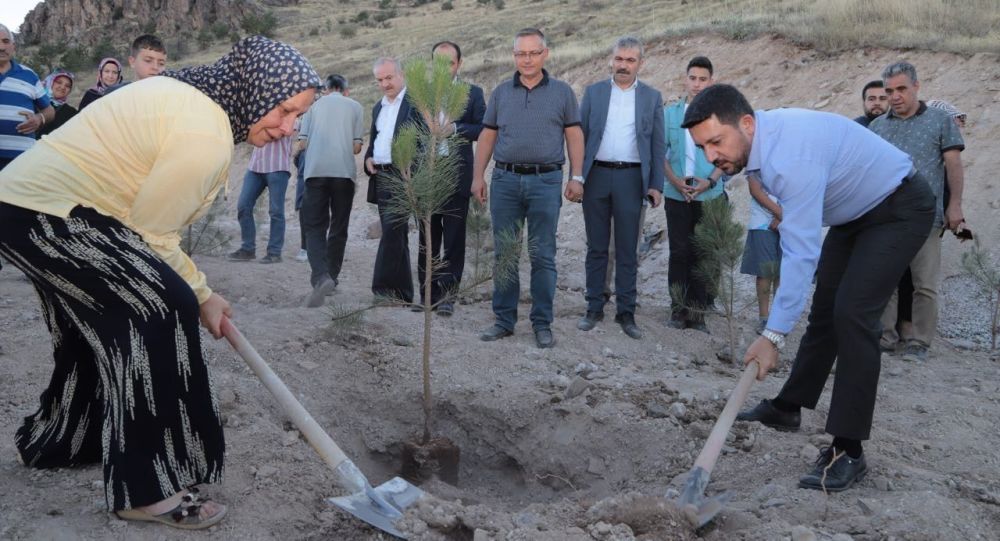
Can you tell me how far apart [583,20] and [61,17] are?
1169 inches

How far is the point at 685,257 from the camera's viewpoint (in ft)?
19.2

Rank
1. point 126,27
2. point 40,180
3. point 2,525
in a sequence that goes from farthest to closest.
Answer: point 126,27 → point 2,525 → point 40,180

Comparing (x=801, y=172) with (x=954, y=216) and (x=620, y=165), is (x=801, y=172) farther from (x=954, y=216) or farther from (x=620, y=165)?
(x=954, y=216)

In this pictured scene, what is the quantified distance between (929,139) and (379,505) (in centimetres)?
441

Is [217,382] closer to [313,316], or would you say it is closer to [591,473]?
[313,316]

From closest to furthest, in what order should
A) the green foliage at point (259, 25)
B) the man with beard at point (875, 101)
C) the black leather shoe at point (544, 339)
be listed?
the black leather shoe at point (544, 339)
the man with beard at point (875, 101)
the green foliage at point (259, 25)

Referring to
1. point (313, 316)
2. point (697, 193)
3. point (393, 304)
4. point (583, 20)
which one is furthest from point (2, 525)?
point (583, 20)

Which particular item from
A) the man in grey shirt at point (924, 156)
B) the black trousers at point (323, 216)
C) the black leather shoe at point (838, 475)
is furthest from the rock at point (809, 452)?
the black trousers at point (323, 216)

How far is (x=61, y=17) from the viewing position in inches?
1590

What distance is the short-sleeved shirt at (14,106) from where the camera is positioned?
5.49 metres

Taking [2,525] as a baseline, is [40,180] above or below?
above

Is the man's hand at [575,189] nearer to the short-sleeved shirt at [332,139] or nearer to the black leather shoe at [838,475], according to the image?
the short-sleeved shirt at [332,139]

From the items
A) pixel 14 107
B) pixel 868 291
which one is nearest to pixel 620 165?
pixel 868 291

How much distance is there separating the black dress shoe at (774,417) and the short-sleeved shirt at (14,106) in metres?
4.74
